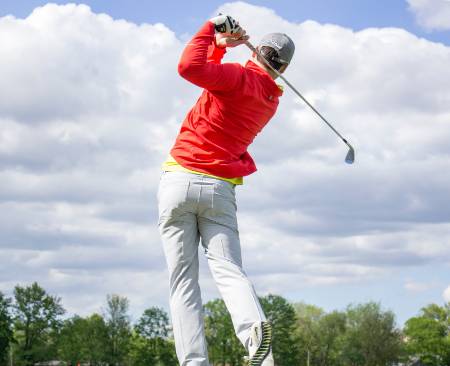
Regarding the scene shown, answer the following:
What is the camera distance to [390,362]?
348 feet

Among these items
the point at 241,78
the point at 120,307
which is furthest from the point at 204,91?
the point at 120,307

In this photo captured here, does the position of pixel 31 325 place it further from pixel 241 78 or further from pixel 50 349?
pixel 241 78

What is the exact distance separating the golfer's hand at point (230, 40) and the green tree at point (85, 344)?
304 feet

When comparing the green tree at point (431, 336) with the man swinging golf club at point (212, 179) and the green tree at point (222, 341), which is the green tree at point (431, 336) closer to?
the green tree at point (222, 341)

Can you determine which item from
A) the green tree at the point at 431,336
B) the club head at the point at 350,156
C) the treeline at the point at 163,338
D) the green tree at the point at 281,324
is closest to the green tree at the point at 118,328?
the treeline at the point at 163,338

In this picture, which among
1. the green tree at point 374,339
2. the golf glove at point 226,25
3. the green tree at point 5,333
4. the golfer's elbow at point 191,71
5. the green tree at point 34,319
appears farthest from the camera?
the green tree at point 374,339

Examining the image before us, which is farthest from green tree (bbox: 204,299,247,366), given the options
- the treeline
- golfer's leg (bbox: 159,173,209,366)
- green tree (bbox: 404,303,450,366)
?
golfer's leg (bbox: 159,173,209,366)

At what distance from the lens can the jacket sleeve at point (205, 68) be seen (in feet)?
19.5

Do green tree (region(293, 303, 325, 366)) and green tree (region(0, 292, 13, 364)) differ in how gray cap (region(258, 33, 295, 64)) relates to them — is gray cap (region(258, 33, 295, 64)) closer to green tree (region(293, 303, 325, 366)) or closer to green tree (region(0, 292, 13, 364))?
green tree (region(0, 292, 13, 364))

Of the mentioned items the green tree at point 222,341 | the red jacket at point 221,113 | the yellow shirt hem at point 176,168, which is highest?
the green tree at point 222,341

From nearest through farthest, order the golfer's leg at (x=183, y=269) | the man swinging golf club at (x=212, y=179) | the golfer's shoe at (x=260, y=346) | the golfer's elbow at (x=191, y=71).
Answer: the golfer's shoe at (x=260, y=346) → the golfer's elbow at (x=191, y=71) → the man swinging golf club at (x=212, y=179) → the golfer's leg at (x=183, y=269)

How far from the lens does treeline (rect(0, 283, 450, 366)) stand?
307 feet

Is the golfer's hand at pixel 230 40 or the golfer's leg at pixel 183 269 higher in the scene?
the golfer's hand at pixel 230 40

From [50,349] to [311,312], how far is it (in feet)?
147
